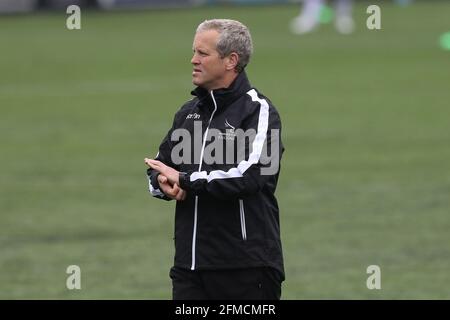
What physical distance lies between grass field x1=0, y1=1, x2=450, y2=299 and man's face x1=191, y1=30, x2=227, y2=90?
4.45 m

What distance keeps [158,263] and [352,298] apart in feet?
7.78

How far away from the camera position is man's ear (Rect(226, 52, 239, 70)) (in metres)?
7.07

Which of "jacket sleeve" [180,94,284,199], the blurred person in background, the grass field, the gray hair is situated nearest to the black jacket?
"jacket sleeve" [180,94,284,199]

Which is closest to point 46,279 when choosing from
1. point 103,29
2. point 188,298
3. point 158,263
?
point 158,263

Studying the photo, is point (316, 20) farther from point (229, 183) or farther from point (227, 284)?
point (229, 183)

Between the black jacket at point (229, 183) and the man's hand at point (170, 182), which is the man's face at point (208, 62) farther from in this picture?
the man's hand at point (170, 182)

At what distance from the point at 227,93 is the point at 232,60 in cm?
18

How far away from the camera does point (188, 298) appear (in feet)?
23.5

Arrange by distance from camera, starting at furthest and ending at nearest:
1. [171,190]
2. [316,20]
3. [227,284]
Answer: [316,20], [227,284], [171,190]

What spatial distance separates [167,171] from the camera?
23.1 feet

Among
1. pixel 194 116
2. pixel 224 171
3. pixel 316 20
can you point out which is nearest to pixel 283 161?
pixel 194 116

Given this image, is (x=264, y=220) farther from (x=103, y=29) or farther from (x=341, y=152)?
(x=103, y=29)

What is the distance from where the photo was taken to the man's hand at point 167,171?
22.9ft

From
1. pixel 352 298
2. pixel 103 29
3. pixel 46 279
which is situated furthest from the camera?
pixel 103 29
